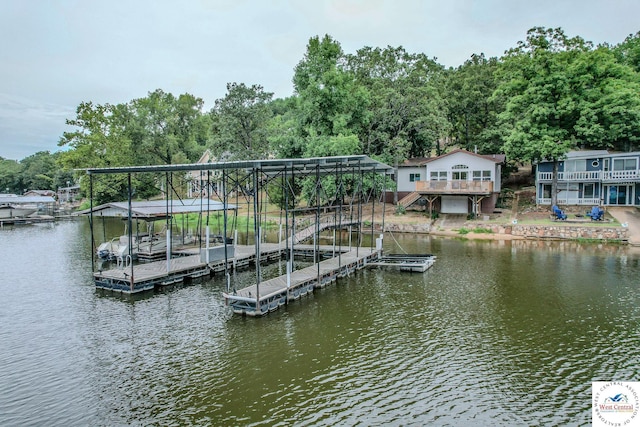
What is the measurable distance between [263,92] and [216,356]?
4046 cm

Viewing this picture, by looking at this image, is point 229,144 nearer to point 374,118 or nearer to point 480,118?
point 374,118

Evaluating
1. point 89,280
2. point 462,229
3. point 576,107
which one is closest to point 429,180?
point 462,229

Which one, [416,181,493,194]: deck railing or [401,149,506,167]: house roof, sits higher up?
[401,149,506,167]: house roof

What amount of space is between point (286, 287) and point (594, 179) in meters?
32.8

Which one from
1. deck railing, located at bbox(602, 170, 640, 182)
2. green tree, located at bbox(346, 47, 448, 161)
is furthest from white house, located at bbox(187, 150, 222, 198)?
deck railing, located at bbox(602, 170, 640, 182)

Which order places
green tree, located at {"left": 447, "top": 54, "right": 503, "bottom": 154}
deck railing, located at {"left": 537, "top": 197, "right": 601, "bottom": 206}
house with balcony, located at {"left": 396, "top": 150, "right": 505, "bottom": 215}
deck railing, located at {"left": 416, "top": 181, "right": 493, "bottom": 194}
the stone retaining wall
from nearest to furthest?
the stone retaining wall < deck railing, located at {"left": 416, "top": 181, "right": 493, "bottom": 194} < house with balcony, located at {"left": 396, "top": 150, "right": 505, "bottom": 215} < deck railing, located at {"left": 537, "top": 197, "right": 601, "bottom": 206} < green tree, located at {"left": 447, "top": 54, "right": 503, "bottom": 154}

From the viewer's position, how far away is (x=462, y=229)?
34.4m

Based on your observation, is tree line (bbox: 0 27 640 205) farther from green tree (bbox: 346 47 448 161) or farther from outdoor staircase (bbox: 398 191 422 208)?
outdoor staircase (bbox: 398 191 422 208)

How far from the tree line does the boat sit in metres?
7.22

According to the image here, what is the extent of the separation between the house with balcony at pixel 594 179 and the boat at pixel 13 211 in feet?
194

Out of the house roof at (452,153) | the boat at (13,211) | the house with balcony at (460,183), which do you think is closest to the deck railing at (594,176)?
the house roof at (452,153)

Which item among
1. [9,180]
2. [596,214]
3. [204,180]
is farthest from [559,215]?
[9,180]

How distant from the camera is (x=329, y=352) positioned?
12.2 meters

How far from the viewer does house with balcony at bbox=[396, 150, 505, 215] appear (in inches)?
1435
